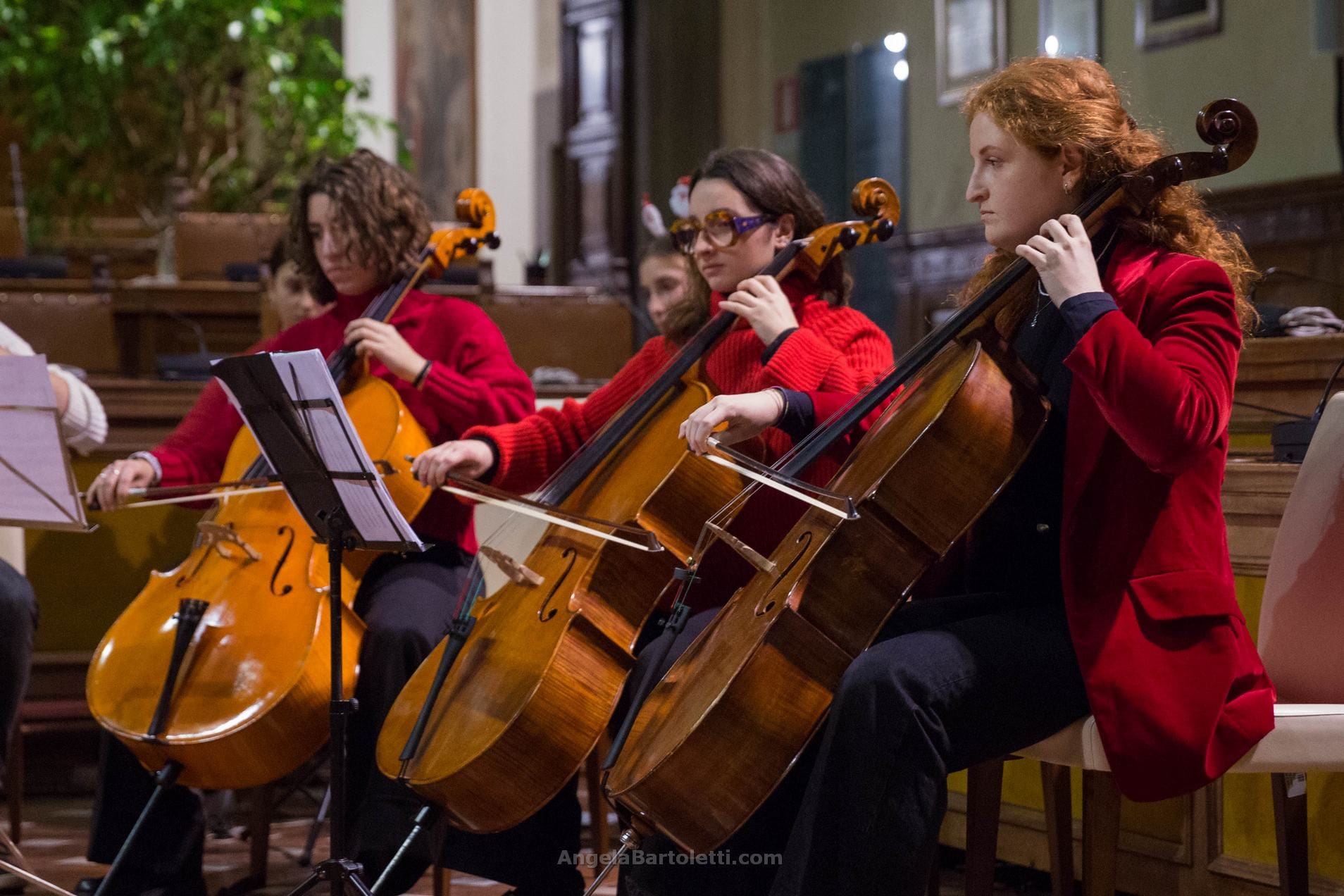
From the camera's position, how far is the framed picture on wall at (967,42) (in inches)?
255

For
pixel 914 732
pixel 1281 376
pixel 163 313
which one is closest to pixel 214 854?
pixel 914 732

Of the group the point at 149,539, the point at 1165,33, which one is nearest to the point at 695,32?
the point at 1165,33

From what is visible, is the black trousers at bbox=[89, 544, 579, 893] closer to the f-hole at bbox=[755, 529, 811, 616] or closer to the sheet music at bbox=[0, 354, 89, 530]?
the sheet music at bbox=[0, 354, 89, 530]

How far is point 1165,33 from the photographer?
5.89 meters

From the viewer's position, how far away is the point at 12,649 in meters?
2.59

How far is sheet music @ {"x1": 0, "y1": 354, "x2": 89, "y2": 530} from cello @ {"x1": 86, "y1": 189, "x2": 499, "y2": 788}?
16 cm

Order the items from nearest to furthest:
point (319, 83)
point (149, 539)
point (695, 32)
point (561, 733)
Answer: point (561, 733)
point (149, 539)
point (319, 83)
point (695, 32)

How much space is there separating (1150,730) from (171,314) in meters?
4.40

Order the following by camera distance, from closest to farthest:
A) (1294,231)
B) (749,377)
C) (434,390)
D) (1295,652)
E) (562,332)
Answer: (1295,652)
(749,377)
(434,390)
(562,332)
(1294,231)

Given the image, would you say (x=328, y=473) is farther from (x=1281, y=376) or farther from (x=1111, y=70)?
(x=1111, y=70)

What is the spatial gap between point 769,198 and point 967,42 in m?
4.77

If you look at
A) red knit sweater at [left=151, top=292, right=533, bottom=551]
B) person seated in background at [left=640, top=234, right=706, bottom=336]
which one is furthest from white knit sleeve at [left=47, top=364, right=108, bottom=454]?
person seated in background at [left=640, top=234, right=706, bottom=336]

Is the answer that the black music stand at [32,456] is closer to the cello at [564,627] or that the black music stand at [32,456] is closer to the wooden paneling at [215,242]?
the cello at [564,627]

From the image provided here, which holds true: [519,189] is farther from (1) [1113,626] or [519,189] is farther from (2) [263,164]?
(1) [1113,626]
